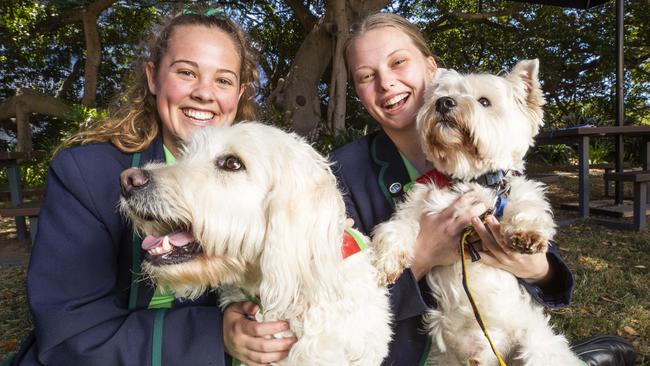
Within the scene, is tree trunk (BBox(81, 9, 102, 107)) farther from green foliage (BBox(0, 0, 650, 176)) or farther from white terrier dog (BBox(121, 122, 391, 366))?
white terrier dog (BBox(121, 122, 391, 366))

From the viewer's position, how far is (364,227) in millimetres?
2658

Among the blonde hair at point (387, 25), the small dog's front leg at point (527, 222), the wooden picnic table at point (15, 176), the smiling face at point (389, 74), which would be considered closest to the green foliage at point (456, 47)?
the wooden picnic table at point (15, 176)

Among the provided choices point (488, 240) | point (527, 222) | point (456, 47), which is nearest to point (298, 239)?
point (488, 240)

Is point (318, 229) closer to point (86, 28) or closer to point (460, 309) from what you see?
point (460, 309)

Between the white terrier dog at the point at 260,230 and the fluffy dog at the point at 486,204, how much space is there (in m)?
0.51

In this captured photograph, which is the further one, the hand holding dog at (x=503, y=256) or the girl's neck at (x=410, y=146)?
the girl's neck at (x=410, y=146)

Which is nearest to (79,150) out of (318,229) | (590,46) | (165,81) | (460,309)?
(165,81)

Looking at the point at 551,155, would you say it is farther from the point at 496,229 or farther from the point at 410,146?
the point at 496,229

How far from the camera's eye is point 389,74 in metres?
2.59

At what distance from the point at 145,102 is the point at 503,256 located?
2.07m

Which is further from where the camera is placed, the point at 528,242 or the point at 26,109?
the point at 26,109

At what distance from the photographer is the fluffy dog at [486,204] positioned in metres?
2.16

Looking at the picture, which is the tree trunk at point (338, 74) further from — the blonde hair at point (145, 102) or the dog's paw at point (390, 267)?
the dog's paw at point (390, 267)

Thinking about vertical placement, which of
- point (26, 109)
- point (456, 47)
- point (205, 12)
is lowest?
point (205, 12)
